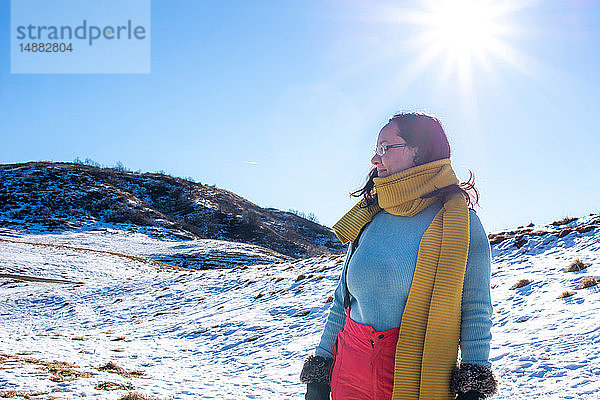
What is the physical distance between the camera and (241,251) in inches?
1534

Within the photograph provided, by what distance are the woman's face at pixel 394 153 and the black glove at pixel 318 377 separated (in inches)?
49.9

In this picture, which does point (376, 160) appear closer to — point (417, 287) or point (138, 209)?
point (417, 287)

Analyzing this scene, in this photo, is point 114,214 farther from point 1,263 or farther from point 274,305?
point 274,305

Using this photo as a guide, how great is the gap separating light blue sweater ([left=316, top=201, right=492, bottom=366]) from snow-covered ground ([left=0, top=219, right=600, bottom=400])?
3.53m

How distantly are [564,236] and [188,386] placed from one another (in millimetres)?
11119

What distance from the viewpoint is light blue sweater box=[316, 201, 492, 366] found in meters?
1.92

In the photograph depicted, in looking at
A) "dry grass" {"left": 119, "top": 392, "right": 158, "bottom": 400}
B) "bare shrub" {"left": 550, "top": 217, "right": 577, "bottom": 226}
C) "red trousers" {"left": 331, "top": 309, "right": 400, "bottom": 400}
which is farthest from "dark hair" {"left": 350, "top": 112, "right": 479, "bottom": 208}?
"bare shrub" {"left": 550, "top": 217, "right": 577, "bottom": 226}

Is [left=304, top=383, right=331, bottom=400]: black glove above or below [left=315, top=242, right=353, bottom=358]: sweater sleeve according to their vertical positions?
below

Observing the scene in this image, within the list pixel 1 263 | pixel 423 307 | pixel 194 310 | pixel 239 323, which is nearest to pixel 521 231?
pixel 239 323

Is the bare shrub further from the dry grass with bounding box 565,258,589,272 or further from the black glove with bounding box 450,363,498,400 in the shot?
the black glove with bounding box 450,363,498,400

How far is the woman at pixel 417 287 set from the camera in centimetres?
191

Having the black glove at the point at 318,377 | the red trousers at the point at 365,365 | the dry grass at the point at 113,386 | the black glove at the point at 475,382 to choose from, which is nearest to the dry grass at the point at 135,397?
the dry grass at the point at 113,386

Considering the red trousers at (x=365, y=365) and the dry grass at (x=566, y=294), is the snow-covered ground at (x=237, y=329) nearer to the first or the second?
the dry grass at (x=566, y=294)

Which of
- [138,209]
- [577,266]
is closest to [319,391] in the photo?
[577,266]
